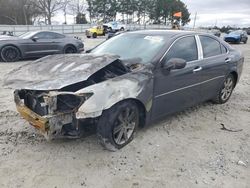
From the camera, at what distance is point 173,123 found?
493 centimetres

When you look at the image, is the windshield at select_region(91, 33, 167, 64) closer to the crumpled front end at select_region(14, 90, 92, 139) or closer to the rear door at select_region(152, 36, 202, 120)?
the rear door at select_region(152, 36, 202, 120)

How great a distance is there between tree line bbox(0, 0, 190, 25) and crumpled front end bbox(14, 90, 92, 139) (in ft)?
152

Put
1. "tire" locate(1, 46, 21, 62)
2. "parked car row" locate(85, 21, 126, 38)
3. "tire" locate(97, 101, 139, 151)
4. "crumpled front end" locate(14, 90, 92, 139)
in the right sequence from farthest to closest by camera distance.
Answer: "parked car row" locate(85, 21, 126, 38) < "tire" locate(1, 46, 21, 62) < "tire" locate(97, 101, 139, 151) < "crumpled front end" locate(14, 90, 92, 139)

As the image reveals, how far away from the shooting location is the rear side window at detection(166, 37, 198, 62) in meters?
4.50

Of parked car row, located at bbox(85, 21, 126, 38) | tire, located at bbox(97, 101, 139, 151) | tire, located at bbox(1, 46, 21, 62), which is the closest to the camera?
tire, located at bbox(97, 101, 139, 151)

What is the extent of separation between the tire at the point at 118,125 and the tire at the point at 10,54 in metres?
9.25

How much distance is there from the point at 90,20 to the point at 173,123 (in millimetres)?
62547

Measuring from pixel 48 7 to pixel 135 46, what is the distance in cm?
5138

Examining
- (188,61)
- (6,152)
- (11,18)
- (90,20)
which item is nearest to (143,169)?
(6,152)

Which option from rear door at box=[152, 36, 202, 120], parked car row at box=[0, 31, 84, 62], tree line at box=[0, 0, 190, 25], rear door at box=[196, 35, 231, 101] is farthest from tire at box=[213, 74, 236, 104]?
tree line at box=[0, 0, 190, 25]

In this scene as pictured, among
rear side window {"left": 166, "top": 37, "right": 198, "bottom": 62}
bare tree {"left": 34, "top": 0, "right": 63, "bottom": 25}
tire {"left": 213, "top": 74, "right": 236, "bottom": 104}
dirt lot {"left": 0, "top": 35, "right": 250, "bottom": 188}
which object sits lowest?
dirt lot {"left": 0, "top": 35, "right": 250, "bottom": 188}

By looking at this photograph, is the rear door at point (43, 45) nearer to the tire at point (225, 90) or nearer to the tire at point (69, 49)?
the tire at point (69, 49)

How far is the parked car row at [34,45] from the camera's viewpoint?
38.4ft

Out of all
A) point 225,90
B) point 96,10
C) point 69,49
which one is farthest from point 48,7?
point 225,90
